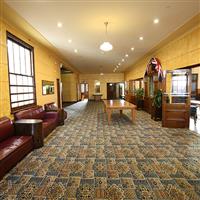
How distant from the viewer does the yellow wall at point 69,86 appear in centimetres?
1611

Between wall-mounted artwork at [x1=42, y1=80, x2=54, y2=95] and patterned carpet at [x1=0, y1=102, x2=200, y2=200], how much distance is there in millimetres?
3325

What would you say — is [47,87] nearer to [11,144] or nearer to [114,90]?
[11,144]

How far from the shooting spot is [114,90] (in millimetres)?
19641


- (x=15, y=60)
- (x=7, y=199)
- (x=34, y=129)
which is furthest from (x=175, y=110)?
(x=15, y=60)

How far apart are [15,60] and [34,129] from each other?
2730 millimetres

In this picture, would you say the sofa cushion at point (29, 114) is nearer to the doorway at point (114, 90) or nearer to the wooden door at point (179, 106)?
the wooden door at point (179, 106)

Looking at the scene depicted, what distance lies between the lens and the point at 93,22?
14.5 feet

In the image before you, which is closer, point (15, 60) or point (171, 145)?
point (171, 145)

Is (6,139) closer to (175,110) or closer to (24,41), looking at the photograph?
(24,41)

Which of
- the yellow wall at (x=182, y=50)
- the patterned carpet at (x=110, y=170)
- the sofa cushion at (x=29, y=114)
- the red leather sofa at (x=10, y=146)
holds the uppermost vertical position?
the yellow wall at (x=182, y=50)

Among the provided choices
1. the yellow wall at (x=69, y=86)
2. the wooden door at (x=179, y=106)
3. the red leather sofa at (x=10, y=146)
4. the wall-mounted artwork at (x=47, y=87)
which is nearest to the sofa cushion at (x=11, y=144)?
the red leather sofa at (x=10, y=146)

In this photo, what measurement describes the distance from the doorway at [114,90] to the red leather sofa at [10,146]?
16.1 m

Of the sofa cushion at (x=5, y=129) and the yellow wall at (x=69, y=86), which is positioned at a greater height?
the yellow wall at (x=69, y=86)

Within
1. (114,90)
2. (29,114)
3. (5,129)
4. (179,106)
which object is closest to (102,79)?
(114,90)
